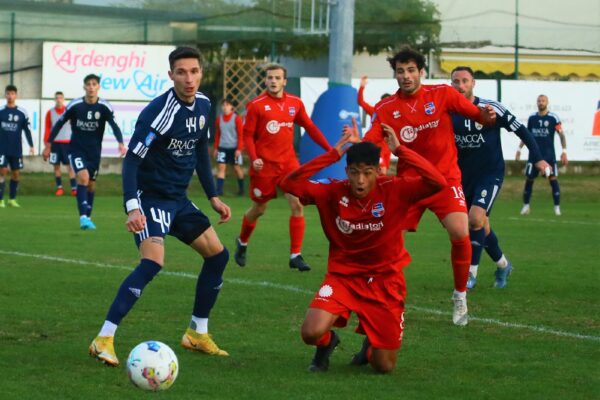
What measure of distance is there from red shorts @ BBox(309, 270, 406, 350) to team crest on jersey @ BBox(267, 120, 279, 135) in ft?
20.4

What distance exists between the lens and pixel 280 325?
9125 millimetres

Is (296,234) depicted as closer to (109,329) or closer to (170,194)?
(170,194)

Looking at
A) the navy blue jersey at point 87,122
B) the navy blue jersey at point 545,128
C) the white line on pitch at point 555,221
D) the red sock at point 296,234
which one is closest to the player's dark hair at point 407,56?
the red sock at point 296,234

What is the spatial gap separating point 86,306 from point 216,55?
21.6 m

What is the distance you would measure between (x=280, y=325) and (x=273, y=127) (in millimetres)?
4854

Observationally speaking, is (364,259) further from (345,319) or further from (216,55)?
(216,55)

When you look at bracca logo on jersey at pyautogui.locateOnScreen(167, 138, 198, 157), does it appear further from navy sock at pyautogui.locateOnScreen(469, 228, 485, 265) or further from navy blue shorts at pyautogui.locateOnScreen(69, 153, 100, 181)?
navy blue shorts at pyautogui.locateOnScreen(69, 153, 100, 181)

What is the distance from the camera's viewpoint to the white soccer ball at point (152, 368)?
21.3 feet

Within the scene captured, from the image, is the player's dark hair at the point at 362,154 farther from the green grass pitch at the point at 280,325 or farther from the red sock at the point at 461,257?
the red sock at the point at 461,257

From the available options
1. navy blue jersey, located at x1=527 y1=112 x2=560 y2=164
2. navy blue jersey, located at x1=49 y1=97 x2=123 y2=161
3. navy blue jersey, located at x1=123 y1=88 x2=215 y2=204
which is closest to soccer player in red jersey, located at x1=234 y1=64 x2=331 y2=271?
navy blue jersey, located at x1=49 y1=97 x2=123 y2=161

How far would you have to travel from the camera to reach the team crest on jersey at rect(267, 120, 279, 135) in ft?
44.7

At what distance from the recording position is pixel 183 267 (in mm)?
13125

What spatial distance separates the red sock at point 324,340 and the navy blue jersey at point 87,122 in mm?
10924

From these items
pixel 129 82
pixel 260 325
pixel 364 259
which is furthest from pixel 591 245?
pixel 129 82
